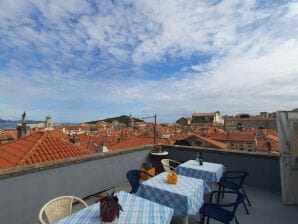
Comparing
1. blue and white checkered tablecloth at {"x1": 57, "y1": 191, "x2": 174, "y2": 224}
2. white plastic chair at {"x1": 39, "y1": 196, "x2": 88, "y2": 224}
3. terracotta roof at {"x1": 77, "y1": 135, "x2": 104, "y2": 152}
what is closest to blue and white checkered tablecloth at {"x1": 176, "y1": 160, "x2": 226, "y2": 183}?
blue and white checkered tablecloth at {"x1": 57, "y1": 191, "x2": 174, "y2": 224}

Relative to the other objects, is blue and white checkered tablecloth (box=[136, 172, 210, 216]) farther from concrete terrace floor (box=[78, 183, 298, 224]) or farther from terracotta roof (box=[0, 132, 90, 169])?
terracotta roof (box=[0, 132, 90, 169])

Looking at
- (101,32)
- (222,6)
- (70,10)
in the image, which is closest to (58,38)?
(101,32)

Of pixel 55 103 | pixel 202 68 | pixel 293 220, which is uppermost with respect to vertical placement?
pixel 202 68

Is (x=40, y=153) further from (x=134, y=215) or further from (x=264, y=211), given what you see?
(x=264, y=211)

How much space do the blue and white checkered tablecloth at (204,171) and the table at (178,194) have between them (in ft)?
2.98

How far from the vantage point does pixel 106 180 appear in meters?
5.22

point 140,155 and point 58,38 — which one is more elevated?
point 58,38

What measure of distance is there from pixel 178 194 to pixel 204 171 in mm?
1578

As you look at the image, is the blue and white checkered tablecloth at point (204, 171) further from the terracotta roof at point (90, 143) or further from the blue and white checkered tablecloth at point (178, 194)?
the terracotta roof at point (90, 143)

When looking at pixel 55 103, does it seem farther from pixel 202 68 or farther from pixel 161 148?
pixel 161 148

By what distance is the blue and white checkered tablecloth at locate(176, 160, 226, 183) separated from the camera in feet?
14.1

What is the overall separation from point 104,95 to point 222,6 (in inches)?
572

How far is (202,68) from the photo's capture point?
→ 1082 cm

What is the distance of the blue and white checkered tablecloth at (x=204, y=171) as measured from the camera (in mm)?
4289
